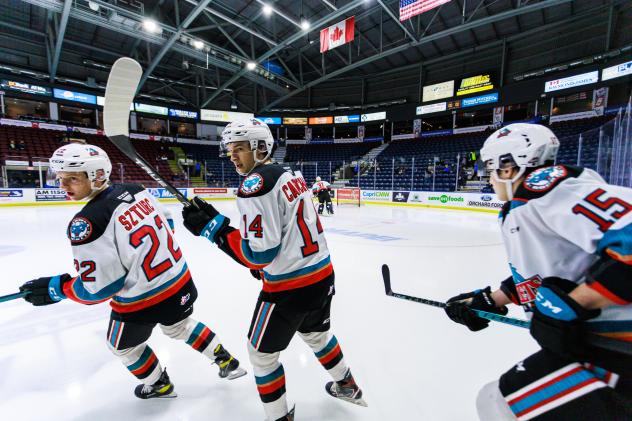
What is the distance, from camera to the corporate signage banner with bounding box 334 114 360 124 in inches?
918

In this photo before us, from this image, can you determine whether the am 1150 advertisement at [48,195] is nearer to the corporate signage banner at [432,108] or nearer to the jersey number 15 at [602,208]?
the jersey number 15 at [602,208]

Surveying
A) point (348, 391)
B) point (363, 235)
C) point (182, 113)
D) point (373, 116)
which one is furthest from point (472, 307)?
point (182, 113)

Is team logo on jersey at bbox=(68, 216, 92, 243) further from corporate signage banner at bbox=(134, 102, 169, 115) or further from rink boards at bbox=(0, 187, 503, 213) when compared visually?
corporate signage banner at bbox=(134, 102, 169, 115)

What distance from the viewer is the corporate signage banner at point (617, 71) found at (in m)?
12.7

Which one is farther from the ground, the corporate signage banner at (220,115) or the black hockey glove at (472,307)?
the corporate signage banner at (220,115)

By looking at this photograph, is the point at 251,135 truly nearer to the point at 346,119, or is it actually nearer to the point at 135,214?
the point at 135,214

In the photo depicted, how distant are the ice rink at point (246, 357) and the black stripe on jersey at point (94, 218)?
96 centimetres

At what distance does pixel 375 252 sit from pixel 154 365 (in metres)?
3.64

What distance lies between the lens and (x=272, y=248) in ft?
4.11

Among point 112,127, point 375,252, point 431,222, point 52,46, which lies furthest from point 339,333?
point 52,46

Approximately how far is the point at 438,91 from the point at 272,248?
21.3 metres

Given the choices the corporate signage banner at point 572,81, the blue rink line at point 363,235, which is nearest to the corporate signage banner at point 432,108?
the corporate signage banner at point 572,81

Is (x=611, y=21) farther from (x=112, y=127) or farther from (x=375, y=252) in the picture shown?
(x=112, y=127)

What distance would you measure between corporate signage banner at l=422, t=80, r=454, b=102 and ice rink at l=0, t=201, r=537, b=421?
59.9 ft
